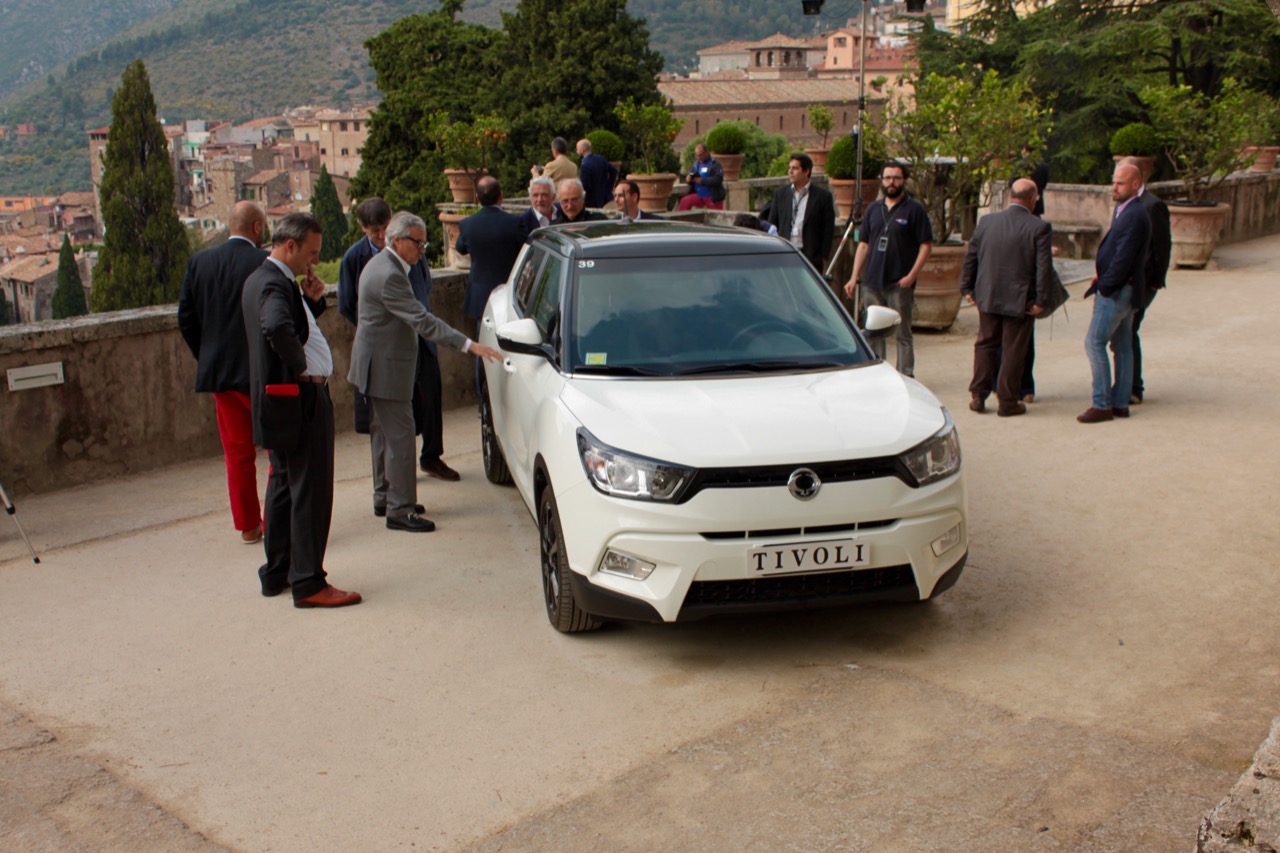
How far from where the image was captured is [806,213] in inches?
426

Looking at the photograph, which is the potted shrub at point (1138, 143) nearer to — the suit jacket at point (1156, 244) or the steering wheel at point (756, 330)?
the suit jacket at point (1156, 244)

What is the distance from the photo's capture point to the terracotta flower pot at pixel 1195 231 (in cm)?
1684

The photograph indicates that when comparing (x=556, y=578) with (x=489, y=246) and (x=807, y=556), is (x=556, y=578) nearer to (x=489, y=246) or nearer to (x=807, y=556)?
(x=807, y=556)

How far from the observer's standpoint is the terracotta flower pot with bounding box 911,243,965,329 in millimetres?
12680

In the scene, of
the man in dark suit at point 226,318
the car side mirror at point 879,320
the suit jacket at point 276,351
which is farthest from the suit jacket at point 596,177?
the suit jacket at point 276,351

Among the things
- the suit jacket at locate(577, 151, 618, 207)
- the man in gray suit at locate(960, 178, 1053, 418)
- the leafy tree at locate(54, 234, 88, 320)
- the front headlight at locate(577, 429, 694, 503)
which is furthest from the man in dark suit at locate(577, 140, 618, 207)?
the leafy tree at locate(54, 234, 88, 320)

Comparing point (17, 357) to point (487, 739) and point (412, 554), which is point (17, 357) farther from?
point (487, 739)

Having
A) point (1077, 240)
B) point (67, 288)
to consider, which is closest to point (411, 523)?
point (1077, 240)

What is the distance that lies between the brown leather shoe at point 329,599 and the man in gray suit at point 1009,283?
5.30 metres

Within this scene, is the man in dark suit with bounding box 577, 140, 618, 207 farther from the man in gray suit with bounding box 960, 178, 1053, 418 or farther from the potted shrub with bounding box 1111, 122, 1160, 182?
the potted shrub with bounding box 1111, 122, 1160, 182

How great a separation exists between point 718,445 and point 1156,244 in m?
5.55

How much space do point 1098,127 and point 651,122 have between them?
55.7 feet

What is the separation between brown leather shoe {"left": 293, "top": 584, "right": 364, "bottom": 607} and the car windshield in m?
1.52

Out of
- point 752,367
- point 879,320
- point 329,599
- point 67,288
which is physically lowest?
point 67,288
